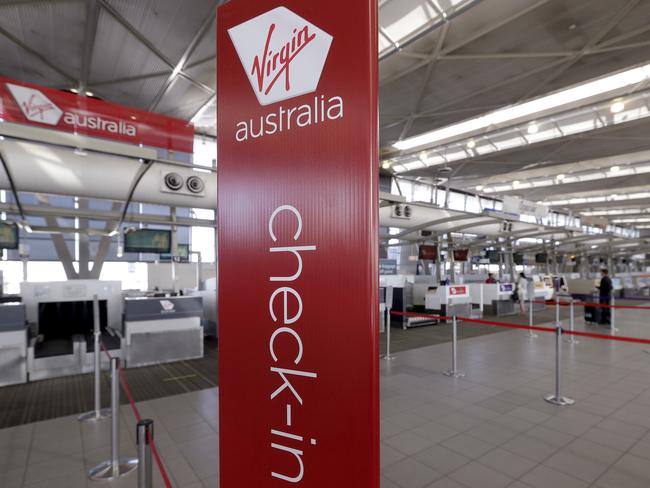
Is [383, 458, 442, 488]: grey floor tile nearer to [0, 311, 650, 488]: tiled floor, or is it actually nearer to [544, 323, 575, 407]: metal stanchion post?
[0, 311, 650, 488]: tiled floor

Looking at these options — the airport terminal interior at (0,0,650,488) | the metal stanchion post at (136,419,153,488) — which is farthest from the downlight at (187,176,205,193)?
the metal stanchion post at (136,419,153,488)

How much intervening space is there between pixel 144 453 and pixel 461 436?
366 cm

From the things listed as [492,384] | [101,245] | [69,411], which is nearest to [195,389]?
[69,411]

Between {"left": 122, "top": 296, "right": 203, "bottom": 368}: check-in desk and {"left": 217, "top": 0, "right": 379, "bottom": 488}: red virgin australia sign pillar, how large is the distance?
6.93 metres

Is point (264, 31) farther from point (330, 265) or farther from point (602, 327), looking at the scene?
point (602, 327)

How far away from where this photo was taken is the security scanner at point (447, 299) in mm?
12828

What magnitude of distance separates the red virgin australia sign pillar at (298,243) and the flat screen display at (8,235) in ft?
23.8

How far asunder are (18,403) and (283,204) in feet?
21.5

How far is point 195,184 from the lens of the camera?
7.34 m

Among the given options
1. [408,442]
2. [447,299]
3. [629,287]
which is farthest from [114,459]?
[629,287]

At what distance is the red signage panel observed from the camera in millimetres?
5918

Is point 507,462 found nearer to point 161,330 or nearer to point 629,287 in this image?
point 161,330

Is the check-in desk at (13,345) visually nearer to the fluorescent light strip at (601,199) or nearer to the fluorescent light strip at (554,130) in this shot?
the fluorescent light strip at (554,130)

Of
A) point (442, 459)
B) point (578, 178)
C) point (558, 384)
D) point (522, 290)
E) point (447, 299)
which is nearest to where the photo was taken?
point (442, 459)
